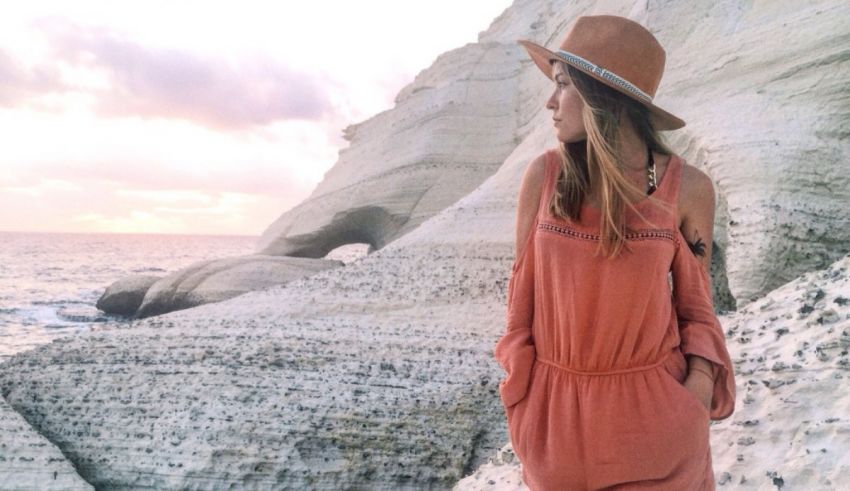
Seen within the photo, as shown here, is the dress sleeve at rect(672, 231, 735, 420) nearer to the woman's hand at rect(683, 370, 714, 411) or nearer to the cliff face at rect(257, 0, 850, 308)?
the woman's hand at rect(683, 370, 714, 411)

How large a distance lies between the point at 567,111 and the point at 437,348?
201 inches

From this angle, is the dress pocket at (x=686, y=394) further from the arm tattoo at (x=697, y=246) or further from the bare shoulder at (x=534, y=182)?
the bare shoulder at (x=534, y=182)

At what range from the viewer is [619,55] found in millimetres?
1657

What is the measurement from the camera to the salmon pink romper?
158 cm

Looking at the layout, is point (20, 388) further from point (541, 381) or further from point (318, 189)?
point (318, 189)

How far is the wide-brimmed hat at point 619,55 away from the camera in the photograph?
165 centimetres

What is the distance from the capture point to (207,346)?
672cm

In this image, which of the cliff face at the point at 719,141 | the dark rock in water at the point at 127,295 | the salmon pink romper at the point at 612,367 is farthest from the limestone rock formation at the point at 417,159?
the salmon pink romper at the point at 612,367

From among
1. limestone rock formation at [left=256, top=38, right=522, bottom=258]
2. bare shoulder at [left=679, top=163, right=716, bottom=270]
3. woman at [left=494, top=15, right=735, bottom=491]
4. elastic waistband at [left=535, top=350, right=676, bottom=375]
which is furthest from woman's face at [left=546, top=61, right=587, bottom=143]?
limestone rock formation at [left=256, top=38, right=522, bottom=258]

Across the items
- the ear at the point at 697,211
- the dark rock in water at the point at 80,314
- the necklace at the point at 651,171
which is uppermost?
the necklace at the point at 651,171

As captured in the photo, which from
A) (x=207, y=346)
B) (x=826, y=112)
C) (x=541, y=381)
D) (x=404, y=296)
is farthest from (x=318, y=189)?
(x=541, y=381)

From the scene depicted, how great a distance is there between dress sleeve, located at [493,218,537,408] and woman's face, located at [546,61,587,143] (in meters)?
0.22

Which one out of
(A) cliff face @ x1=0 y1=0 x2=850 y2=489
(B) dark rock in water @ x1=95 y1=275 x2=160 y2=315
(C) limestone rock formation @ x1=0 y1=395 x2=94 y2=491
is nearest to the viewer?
(A) cliff face @ x1=0 y1=0 x2=850 y2=489

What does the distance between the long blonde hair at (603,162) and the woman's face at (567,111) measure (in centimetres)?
2
